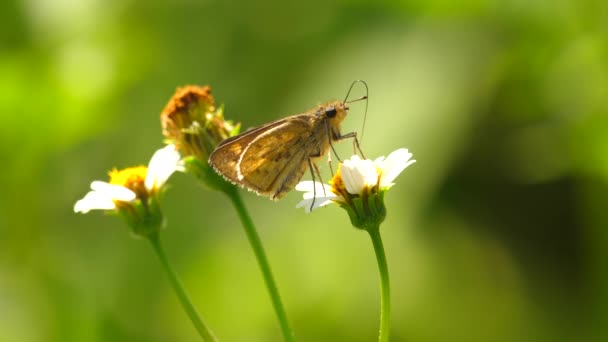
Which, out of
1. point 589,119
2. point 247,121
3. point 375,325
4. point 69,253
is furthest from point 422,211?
point 69,253

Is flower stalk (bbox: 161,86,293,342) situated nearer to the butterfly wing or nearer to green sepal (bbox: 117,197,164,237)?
the butterfly wing

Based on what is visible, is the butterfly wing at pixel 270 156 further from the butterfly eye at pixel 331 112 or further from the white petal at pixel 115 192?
the white petal at pixel 115 192

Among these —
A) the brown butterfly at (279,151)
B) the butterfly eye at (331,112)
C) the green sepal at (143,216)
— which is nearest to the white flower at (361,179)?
the brown butterfly at (279,151)

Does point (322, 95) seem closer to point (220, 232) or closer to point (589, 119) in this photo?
point (220, 232)

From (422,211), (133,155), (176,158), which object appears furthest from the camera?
(133,155)

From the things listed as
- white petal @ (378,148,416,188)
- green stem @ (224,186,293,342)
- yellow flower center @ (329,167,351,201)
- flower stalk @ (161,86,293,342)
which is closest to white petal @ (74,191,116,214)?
flower stalk @ (161,86,293,342)

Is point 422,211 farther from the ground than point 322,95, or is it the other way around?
point 322,95
